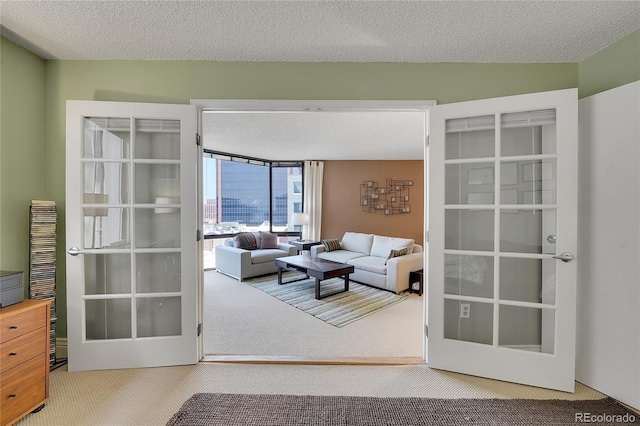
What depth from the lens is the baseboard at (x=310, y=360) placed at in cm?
233

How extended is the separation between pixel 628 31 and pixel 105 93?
3.75 m

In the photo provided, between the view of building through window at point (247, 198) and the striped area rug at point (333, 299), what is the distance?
6.64ft

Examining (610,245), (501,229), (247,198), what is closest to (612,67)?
(610,245)

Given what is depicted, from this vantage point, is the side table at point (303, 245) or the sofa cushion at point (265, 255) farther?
the side table at point (303, 245)

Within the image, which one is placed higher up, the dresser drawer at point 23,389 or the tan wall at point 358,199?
the tan wall at point 358,199

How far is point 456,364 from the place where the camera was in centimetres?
220

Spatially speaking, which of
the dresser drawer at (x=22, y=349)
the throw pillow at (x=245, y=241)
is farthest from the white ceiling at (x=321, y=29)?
the throw pillow at (x=245, y=241)

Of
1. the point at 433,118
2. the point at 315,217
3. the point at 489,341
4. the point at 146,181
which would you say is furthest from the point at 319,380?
the point at 315,217

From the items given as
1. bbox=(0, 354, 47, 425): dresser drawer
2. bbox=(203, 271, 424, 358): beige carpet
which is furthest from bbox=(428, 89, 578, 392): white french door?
bbox=(0, 354, 47, 425): dresser drawer

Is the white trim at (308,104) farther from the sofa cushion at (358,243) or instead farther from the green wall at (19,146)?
the sofa cushion at (358,243)

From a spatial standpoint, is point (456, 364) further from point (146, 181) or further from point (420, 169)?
point (420, 169)

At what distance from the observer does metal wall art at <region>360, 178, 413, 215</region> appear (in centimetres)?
674

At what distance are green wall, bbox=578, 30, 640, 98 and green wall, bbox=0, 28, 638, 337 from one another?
9 cm

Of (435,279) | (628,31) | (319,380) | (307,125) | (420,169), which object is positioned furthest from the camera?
(420,169)
